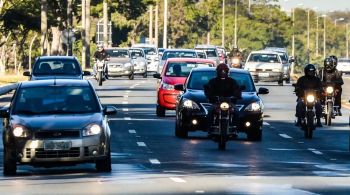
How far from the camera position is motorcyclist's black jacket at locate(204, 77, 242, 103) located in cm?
2773

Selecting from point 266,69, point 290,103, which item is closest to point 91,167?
point 290,103

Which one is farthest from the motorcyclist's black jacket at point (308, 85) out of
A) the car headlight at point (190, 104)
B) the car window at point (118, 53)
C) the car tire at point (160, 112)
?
the car window at point (118, 53)

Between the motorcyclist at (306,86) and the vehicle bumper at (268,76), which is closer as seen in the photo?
the motorcyclist at (306,86)

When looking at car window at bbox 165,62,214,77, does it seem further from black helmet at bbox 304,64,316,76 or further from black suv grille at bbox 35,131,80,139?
black suv grille at bbox 35,131,80,139

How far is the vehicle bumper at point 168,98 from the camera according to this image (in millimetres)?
38156

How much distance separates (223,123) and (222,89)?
99 centimetres

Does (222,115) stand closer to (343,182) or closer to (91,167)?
(91,167)

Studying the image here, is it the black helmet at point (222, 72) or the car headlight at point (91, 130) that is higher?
the black helmet at point (222, 72)

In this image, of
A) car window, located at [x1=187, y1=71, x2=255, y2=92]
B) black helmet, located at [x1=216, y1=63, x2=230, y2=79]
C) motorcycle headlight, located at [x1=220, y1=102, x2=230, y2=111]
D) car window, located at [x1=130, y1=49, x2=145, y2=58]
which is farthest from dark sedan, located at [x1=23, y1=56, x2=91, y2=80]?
car window, located at [x1=130, y1=49, x2=145, y2=58]

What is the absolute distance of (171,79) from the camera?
1547 inches

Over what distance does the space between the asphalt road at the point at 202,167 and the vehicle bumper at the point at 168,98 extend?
1.02m

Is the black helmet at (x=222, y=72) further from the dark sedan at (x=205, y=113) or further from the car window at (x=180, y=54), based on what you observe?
the car window at (x=180, y=54)

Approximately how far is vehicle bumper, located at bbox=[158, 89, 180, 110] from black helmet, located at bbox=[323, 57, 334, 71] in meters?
3.94

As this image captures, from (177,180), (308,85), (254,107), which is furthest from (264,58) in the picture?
(177,180)
